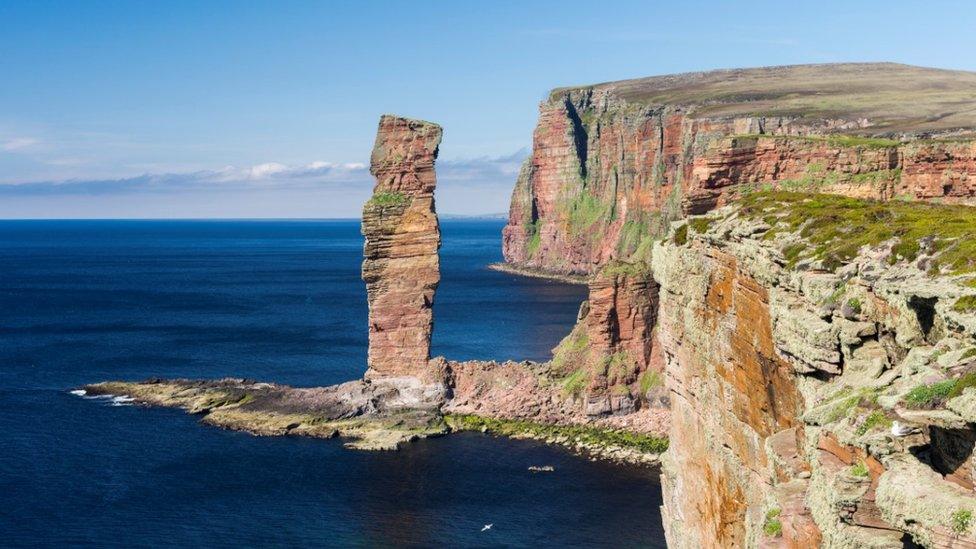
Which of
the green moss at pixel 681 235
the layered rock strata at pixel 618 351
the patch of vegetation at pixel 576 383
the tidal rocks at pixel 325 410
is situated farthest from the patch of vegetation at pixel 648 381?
the green moss at pixel 681 235

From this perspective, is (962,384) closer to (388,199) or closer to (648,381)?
(648,381)

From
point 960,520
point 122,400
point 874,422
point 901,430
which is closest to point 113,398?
point 122,400

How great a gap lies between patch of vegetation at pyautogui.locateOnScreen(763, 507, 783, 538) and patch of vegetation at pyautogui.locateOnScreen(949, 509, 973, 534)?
5153 millimetres

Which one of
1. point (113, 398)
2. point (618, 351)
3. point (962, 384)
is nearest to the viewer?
point (962, 384)

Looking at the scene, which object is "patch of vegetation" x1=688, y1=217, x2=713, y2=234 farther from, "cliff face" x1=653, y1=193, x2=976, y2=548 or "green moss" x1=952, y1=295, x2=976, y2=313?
"green moss" x1=952, y1=295, x2=976, y2=313

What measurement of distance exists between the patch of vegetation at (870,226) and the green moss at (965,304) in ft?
5.20

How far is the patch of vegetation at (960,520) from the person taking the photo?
411 inches

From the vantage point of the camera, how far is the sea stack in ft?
277

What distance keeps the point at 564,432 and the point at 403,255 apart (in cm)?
2110

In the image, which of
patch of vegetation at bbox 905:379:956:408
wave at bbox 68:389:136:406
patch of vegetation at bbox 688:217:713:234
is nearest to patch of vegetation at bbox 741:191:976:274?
patch of vegetation at bbox 688:217:713:234

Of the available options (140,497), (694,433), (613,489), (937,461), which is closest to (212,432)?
(140,497)

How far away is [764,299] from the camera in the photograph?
67.7 feet

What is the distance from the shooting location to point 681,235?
2989 centimetres

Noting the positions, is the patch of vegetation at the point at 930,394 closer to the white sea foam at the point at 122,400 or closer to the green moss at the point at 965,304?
the green moss at the point at 965,304
